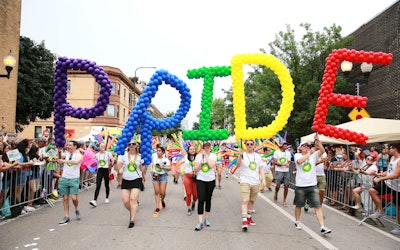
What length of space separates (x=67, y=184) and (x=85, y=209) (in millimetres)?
1780

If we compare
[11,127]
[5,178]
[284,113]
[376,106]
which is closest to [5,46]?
[11,127]

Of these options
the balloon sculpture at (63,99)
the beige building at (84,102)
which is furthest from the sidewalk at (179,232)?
the beige building at (84,102)

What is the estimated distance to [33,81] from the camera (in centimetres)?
2553

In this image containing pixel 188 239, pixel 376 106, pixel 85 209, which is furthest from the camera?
pixel 376 106

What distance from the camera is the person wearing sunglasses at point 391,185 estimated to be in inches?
258

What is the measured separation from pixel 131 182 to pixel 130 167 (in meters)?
0.31

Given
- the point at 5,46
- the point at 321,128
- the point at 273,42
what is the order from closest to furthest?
the point at 321,128 → the point at 5,46 → the point at 273,42

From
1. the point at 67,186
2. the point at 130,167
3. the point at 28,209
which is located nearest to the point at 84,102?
the point at 28,209

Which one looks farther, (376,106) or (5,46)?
(376,106)

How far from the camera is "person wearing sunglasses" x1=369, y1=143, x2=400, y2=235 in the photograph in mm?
6551

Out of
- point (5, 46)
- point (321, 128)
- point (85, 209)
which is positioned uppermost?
point (5, 46)

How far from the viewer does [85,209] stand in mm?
8320

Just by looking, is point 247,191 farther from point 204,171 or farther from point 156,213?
point 156,213

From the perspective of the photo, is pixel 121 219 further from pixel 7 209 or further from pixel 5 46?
pixel 5 46
